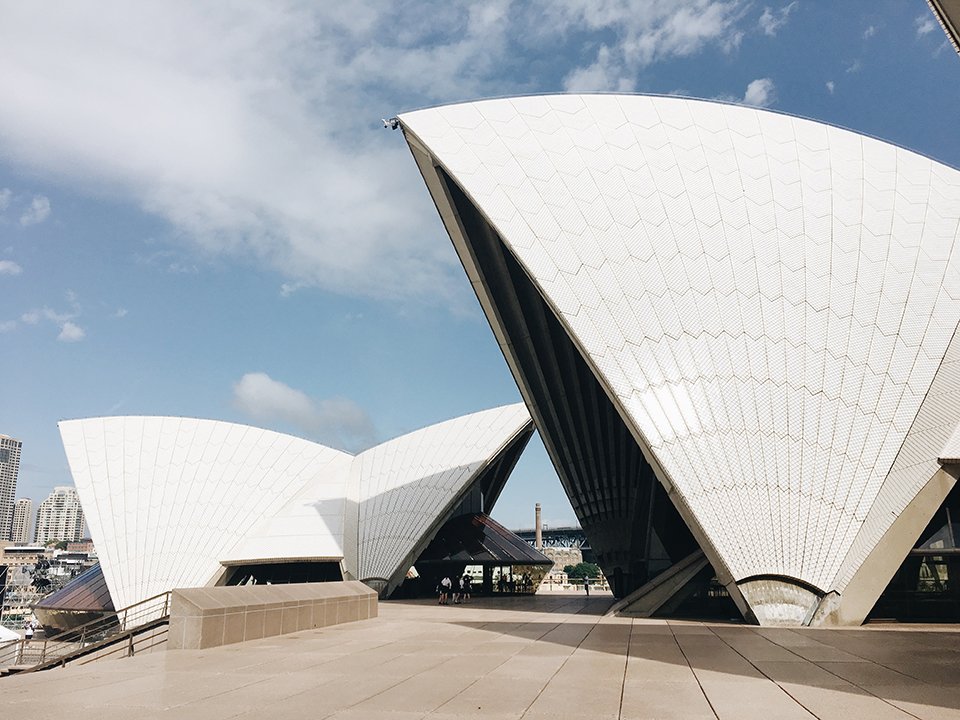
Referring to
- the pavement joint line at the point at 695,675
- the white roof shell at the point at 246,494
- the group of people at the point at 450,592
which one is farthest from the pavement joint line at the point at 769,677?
the white roof shell at the point at 246,494

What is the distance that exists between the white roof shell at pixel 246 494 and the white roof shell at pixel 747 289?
1460 centimetres

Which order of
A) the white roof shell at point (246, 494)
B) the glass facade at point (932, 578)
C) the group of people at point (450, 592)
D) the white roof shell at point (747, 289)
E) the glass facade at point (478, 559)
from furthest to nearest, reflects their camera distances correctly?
1. the glass facade at point (478, 559)
2. the white roof shell at point (246, 494)
3. the group of people at point (450, 592)
4. the glass facade at point (932, 578)
5. the white roof shell at point (747, 289)

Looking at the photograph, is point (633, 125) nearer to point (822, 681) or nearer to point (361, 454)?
point (822, 681)

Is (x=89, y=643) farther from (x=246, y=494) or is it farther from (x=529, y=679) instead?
(x=529, y=679)

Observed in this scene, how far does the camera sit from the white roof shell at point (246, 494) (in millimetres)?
26969

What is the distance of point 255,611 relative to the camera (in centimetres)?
1338

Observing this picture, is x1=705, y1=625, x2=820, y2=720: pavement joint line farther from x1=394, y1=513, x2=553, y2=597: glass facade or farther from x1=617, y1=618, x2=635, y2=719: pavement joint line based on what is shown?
x1=394, y1=513, x2=553, y2=597: glass facade

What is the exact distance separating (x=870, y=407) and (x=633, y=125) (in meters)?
9.78

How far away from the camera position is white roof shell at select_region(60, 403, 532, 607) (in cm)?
2697

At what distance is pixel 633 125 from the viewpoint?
64.2ft

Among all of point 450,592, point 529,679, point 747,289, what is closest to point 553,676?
point 529,679

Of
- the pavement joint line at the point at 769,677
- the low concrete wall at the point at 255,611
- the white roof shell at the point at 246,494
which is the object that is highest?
the white roof shell at the point at 246,494

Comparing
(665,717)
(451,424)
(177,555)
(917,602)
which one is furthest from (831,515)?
(177,555)

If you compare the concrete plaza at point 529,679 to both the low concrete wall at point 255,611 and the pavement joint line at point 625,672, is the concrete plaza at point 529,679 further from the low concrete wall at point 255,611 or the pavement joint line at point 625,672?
the low concrete wall at point 255,611
